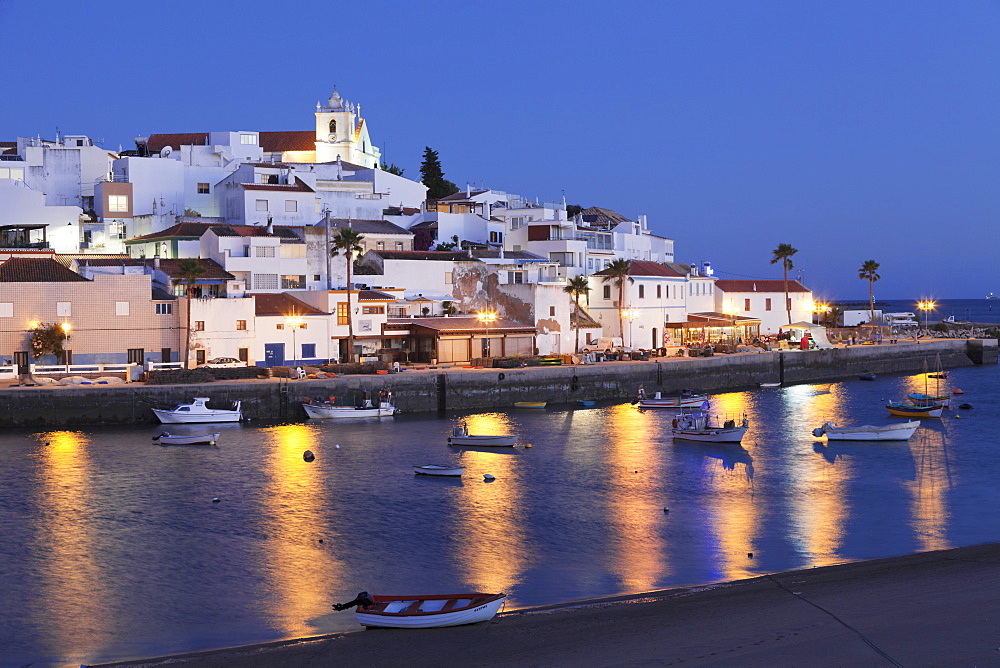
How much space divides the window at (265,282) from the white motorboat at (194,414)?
1673 cm

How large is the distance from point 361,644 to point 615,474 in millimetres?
20509

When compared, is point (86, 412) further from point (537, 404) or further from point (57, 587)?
point (57, 587)

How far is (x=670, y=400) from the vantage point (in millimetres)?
60375

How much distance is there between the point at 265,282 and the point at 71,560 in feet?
138

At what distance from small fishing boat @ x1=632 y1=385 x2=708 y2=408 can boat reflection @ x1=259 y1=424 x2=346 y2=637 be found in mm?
22010

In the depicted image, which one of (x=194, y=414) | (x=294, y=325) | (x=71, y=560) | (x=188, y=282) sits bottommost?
(x=71, y=560)

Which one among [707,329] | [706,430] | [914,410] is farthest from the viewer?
[707,329]

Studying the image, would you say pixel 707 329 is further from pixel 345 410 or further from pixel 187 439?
pixel 187 439

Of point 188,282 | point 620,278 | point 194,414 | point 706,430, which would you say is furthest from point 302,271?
point 706,430

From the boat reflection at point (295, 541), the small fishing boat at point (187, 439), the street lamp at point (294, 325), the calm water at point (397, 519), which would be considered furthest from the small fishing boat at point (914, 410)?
the small fishing boat at point (187, 439)

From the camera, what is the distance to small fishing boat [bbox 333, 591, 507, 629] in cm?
2003

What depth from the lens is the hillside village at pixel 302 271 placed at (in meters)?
58.8

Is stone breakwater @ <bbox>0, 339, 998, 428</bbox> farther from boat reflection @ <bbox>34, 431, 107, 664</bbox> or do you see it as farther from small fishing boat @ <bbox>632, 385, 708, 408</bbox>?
boat reflection @ <bbox>34, 431, 107, 664</bbox>

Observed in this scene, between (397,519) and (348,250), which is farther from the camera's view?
(348,250)
